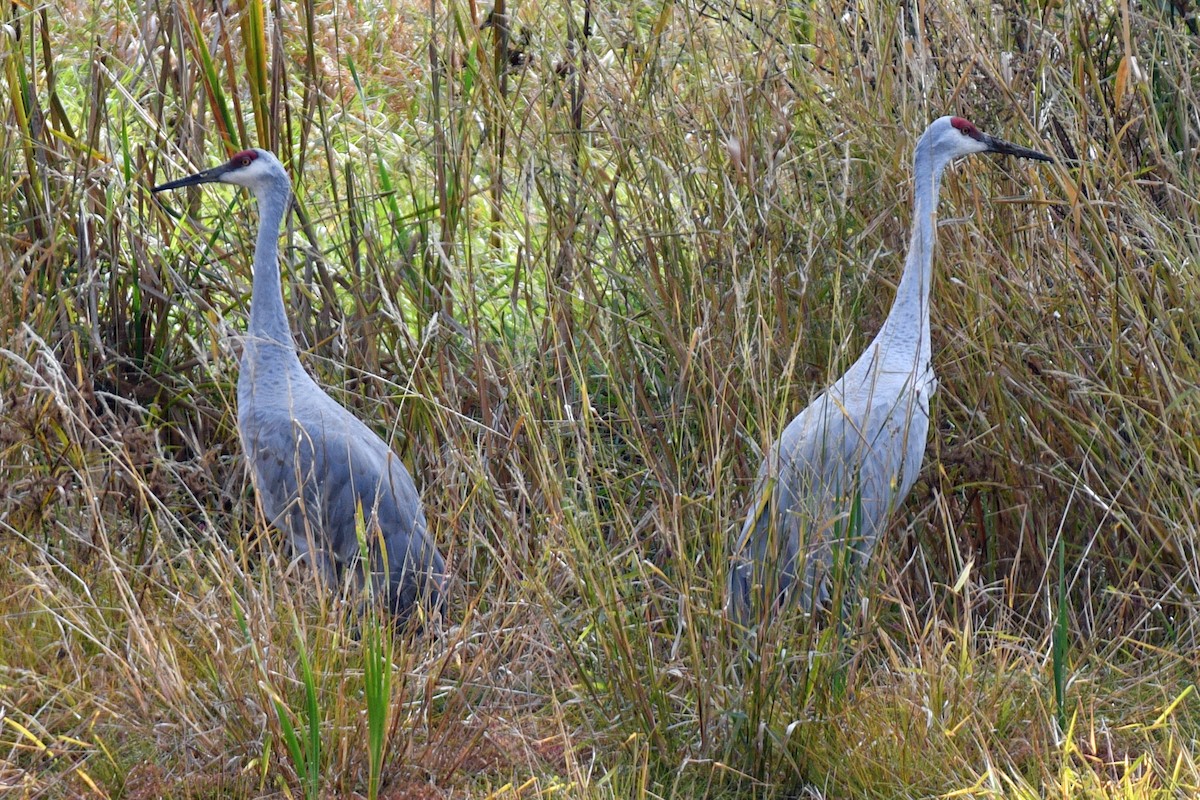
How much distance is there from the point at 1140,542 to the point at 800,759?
92 centimetres

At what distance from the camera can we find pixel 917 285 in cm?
330

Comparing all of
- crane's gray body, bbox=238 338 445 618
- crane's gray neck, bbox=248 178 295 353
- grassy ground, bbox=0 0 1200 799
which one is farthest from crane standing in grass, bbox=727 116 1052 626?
crane's gray neck, bbox=248 178 295 353

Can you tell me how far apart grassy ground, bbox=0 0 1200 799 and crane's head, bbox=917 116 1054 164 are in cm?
10

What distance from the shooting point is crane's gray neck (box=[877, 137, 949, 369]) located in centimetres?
327

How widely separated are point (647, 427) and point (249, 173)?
1170mm

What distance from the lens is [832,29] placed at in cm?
367

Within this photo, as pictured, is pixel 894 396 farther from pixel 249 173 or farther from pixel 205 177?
pixel 205 177

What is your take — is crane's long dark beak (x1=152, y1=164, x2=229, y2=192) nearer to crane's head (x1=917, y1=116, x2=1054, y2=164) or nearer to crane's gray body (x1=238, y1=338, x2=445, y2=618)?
crane's gray body (x1=238, y1=338, x2=445, y2=618)

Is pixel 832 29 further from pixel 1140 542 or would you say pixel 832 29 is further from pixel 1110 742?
pixel 1110 742

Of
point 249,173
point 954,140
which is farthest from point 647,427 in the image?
point 249,173

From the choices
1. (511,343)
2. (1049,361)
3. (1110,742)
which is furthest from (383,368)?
(1110,742)

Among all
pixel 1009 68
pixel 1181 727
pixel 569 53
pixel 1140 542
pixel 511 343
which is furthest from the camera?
pixel 511 343

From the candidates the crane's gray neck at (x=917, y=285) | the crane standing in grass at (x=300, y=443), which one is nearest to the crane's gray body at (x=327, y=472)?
the crane standing in grass at (x=300, y=443)

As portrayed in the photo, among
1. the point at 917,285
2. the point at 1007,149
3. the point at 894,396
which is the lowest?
the point at 894,396
